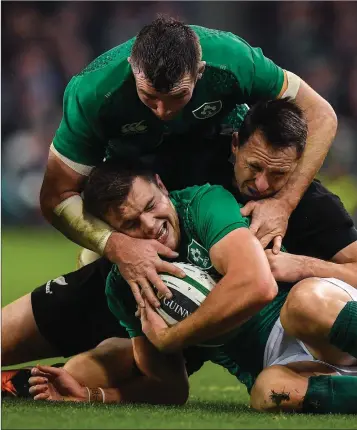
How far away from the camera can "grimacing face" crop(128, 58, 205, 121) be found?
432cm

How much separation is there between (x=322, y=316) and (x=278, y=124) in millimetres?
938

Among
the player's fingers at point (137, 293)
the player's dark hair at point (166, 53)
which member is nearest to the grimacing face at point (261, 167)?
the player's dark hair at point (166, 53)

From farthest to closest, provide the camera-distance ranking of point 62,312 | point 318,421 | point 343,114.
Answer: point 343,114
point 62,312
point 318,421

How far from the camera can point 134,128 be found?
4.70m

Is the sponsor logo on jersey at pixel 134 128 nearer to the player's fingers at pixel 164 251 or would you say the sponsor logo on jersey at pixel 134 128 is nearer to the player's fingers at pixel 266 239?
the player's fingers at pixel 164 251

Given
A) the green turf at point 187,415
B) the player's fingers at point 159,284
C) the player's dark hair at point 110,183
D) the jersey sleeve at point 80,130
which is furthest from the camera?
the jersey sleeve at point 80,130

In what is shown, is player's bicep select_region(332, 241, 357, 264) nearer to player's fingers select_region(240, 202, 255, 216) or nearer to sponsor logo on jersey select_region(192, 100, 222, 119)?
player's fingers select_region(240, 202, 255, 216)

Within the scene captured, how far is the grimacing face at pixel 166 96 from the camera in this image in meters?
Answer: 4.32

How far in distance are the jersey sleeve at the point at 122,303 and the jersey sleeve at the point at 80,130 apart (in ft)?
1.73

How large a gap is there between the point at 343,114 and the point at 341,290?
10169mm

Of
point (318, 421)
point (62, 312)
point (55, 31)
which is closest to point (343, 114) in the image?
point (55, 31)

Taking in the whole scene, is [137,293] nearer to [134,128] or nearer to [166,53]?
[134,128]

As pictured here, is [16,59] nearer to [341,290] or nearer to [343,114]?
[343,114]

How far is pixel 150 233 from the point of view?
451cm
